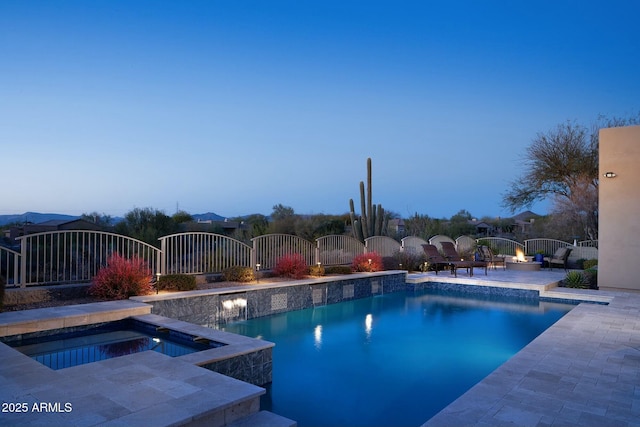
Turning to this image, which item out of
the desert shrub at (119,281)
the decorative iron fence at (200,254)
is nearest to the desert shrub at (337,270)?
the decorative iron fence at (200,254)

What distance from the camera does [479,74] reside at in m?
14.9

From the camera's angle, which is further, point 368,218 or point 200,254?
point 368,218

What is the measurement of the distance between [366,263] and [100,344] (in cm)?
765

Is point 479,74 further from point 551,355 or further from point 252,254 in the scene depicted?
point 551,355

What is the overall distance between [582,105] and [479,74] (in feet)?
22.0

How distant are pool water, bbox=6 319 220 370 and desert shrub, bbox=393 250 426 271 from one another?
873 centimetres

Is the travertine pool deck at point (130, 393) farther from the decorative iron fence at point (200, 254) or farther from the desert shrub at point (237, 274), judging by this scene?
the desert shrub at point (237, 274)

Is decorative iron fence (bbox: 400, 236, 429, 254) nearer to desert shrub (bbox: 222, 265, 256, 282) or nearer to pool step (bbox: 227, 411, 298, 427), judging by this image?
desert shrub (bbox: 222, 265, 256, 282)

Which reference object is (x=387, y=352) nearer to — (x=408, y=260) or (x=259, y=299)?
(x=259, y=299)

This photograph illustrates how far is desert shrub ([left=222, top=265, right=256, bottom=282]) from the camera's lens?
953cm

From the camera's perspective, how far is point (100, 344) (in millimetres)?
5551

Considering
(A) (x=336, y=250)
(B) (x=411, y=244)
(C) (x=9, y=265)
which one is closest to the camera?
(C) (x=9, y=265)

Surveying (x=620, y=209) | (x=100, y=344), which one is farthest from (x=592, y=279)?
(x=100, y=344)

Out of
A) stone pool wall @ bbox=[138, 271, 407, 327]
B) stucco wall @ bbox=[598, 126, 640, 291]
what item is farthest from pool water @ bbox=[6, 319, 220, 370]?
stucco wall @ bbox=[598, 126, 640, 291]
